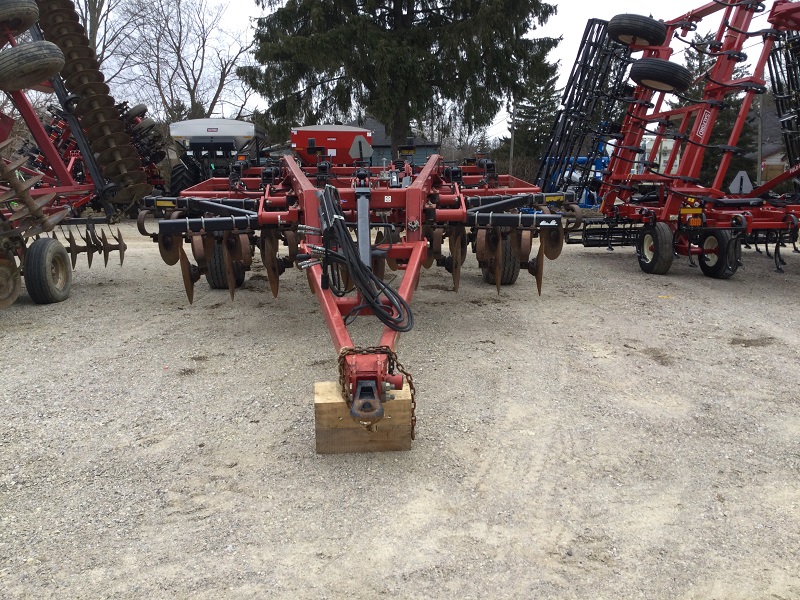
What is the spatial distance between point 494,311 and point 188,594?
4795 mm

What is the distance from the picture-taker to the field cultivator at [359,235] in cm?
373

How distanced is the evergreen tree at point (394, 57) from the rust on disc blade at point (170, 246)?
39.3ft

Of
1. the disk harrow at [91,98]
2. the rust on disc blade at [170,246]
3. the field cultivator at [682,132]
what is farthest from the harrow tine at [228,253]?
the field cultivator at [682,132]

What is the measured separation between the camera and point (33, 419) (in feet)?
13.3

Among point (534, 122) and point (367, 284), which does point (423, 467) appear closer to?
point (367, 284)

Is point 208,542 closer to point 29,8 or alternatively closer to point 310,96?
point 29,8

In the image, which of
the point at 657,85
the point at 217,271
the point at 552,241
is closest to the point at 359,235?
the point at 552,241

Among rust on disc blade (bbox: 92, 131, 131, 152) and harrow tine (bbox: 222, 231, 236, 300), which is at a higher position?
rust on disc blade (bbox: 92, 131, 131, 152)

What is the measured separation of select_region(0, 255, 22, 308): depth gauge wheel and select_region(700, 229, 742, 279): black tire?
8104 mm

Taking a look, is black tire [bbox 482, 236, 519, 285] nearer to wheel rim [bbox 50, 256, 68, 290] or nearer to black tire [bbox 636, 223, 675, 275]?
black tire [bbox 636, 223, 675, 275]

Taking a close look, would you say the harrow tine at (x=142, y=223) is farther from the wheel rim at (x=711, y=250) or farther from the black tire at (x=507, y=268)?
the wheel rim at (x=711, y=250)

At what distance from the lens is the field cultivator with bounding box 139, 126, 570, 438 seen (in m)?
3.73

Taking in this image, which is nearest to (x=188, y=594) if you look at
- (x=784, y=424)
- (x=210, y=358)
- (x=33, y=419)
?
(x=33, y=419)

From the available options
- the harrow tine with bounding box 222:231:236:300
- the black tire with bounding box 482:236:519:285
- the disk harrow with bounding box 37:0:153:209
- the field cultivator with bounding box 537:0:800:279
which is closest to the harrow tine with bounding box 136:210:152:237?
the harrow tine with bounding box 222:231:236:300
